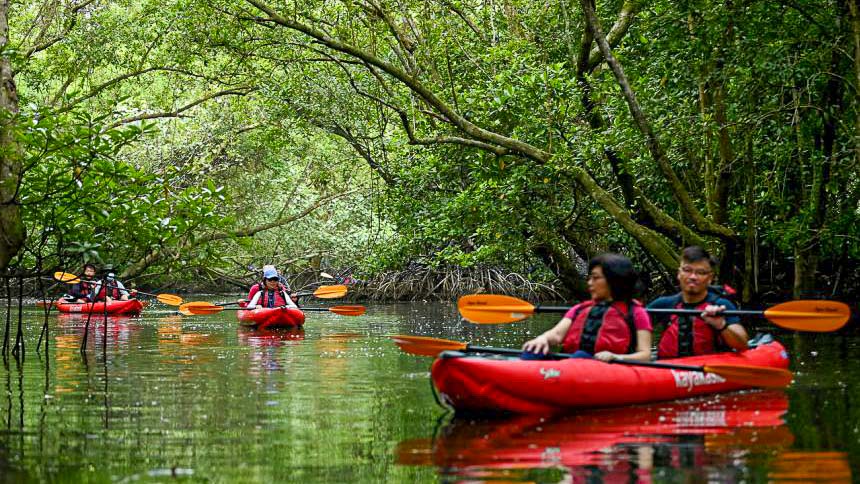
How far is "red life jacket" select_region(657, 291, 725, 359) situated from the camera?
765 cm

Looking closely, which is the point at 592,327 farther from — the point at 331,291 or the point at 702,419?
the point at 331,291

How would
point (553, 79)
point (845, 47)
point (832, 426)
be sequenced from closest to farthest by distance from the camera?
point (832, 426) < point (845, 47) < point (553, 79)

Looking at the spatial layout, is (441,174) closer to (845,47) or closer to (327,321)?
(327,321)

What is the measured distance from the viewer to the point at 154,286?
28906 millimetres

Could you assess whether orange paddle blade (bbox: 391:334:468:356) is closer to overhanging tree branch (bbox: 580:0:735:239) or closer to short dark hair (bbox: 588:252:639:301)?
short dark hair (bbox: 588:252:639:301)

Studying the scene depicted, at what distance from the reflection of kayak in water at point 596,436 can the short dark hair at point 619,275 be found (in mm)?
692

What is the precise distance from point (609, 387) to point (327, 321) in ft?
39.4

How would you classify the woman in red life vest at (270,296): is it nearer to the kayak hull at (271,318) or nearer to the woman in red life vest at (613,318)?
A: the kayak hull at (271,318)

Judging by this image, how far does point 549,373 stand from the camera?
621 cm

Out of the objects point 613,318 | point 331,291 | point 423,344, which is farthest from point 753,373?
point 331,291

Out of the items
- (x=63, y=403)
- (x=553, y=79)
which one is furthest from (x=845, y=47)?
(x=63, y=403)

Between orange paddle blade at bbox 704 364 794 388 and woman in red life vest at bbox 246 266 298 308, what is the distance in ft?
30.0

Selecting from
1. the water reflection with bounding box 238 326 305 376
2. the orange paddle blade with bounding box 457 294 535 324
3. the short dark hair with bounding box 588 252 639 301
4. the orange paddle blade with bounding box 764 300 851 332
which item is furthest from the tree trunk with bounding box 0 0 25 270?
the orange paddle blade with bounding box 764 300 851 332

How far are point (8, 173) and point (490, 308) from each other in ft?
14.3
